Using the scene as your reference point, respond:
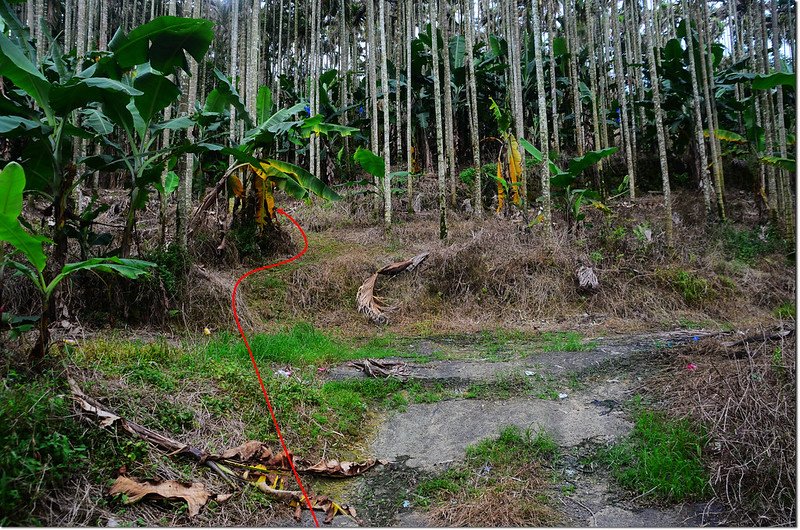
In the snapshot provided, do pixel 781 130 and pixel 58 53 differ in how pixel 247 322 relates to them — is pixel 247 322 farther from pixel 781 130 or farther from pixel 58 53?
pixel 781 130

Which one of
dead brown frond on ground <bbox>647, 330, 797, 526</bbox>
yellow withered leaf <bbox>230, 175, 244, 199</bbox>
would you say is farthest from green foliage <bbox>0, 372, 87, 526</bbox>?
yellow withered leaf <bbox>230, 175, 244, 199</bbox>

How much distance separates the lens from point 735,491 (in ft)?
9.81

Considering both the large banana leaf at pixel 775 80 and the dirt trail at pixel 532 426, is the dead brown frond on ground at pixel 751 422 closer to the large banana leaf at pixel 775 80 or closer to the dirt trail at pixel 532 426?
the dirt trail at pixel 532 426

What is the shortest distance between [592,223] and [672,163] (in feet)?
19.2

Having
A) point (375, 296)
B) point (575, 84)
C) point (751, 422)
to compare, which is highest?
point (575, 84)

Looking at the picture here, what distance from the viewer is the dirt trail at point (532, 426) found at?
3.06 m

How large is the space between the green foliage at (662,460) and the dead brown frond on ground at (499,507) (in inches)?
24.0

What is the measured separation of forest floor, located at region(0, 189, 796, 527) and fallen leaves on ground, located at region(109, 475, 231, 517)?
0.16 feet

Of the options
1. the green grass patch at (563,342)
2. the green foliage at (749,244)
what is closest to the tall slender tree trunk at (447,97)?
the green foliage at (749,244)

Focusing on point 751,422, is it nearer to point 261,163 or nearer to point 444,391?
point 444,391

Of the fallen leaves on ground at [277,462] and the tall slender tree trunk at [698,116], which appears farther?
the tall slender tree trunk at [698,116]

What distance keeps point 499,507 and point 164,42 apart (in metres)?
5.38

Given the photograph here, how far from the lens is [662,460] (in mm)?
3346

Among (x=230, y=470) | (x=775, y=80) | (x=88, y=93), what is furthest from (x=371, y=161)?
(x=230, y=470)
